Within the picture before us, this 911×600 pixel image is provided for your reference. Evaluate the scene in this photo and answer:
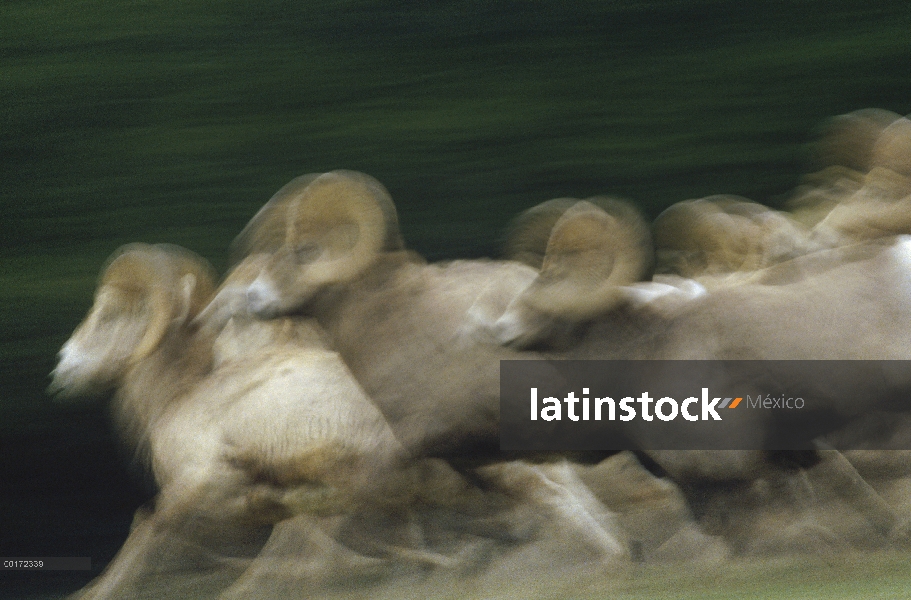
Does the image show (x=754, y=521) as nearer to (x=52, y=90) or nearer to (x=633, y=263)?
(x=633, y=263)

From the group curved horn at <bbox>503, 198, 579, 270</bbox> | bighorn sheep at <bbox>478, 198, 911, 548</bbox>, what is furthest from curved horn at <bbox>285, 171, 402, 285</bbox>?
bighorn sheep at <bbox>478, 198, 911, 548</bbox>

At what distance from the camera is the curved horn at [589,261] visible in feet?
8.69

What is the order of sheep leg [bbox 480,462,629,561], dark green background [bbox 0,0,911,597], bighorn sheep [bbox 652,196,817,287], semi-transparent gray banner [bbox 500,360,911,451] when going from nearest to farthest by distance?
semi-transparent gray banner [bbox 500,360,911,451], sheep leg [bbox 480,462,629,561], bighorn sheep [bbox 652,196,817,287], dark green background [bbox 0,0,911,597]

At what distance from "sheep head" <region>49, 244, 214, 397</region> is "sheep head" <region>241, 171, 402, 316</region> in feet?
1.22

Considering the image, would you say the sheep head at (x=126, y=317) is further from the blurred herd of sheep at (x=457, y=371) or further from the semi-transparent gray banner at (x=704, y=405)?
the semi-transparent gray banner at (x=704, y=405)

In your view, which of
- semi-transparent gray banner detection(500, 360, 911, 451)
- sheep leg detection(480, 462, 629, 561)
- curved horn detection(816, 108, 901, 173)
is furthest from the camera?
curved horn detection(816, 108, 901, 173)

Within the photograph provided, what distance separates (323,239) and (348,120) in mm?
624

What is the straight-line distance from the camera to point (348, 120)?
3420 mm

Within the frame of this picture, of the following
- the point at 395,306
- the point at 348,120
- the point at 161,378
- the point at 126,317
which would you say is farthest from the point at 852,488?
the point at 126,317

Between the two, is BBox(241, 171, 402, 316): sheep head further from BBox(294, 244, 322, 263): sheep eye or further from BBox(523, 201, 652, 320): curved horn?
BBox(523, 201, 652, 320): curved horn

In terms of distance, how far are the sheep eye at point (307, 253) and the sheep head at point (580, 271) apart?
535 millimetres

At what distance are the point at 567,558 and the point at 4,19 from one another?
2365 millimetres

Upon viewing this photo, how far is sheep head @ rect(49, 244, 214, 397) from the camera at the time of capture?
3184 mm

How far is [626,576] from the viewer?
8.76ft
